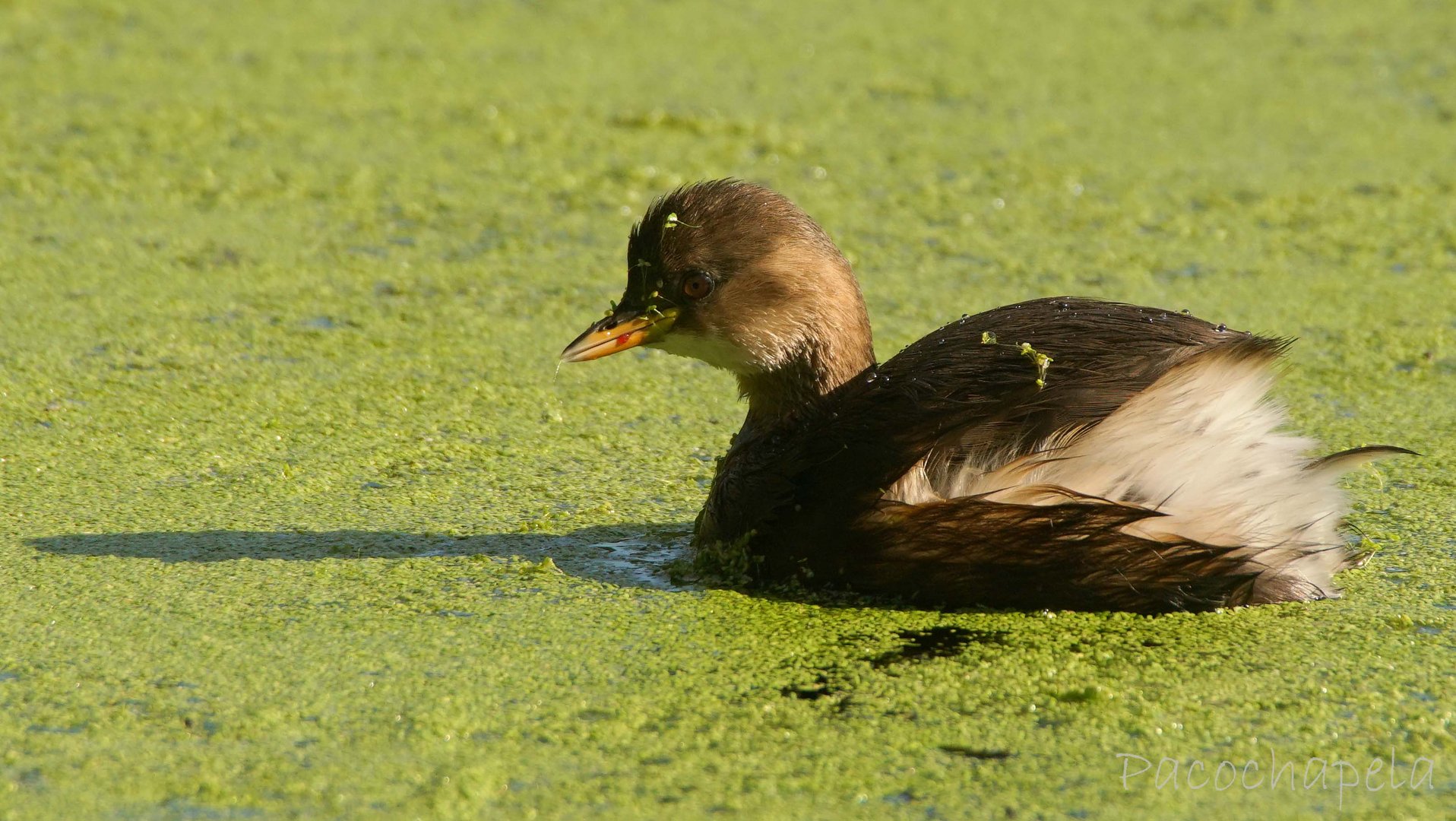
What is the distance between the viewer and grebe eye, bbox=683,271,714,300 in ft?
11.7

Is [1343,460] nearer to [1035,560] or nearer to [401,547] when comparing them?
[1035,560]

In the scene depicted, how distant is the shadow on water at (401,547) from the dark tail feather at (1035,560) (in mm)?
Answer: 428

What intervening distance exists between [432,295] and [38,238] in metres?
1.26

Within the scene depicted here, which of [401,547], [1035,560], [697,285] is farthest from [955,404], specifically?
[401,547]

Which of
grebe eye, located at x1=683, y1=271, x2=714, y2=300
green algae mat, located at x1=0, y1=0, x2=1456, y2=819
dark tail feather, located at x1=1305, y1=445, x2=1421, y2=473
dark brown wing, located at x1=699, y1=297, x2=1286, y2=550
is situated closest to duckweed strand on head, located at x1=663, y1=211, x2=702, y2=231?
grebe eye, located at x1=683, y1=271, x2=714, y2=300

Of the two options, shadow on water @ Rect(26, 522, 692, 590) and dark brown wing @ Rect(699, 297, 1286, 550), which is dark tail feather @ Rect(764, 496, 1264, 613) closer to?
dark brown wing @ Rect(699, 297, 1286, 550)

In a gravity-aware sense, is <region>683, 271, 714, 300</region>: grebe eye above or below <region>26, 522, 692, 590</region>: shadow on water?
above

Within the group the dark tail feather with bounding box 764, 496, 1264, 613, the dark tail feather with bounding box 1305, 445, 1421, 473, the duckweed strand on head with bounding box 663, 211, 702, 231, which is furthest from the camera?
the duckweed strand on head with bounding box 663, 211, 702, 231

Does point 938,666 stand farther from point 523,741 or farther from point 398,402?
point 398,402

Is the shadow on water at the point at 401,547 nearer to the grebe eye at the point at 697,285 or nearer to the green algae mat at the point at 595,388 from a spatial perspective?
the green algae mat at the point at 595,388

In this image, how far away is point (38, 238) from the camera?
17.6 feet

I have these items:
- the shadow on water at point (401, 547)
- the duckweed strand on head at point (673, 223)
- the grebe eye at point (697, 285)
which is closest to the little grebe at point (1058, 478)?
the shadow on water at point (401, 547)

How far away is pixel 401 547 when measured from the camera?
139 inches

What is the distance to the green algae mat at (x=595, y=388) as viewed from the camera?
2.69 meters
